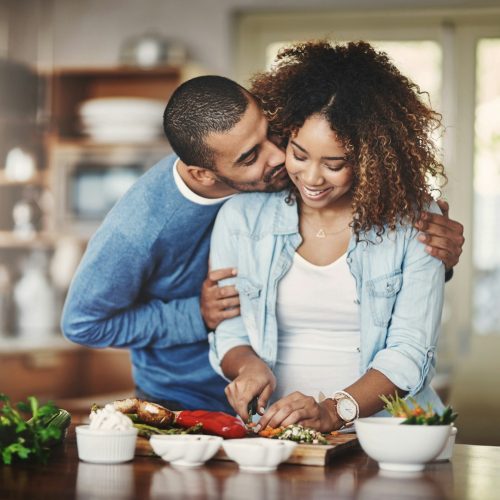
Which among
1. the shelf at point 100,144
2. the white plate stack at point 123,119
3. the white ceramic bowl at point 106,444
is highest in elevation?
the white plate stack at point 123,119

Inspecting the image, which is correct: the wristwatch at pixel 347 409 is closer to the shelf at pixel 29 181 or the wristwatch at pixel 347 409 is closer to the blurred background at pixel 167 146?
the blurred background at pixel 167 146

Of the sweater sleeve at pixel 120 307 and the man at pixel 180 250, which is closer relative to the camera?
the man at pixel 180 250

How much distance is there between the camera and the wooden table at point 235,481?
4.83 ft

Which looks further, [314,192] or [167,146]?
[167,146]

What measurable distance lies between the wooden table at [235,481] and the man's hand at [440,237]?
58 centimetres

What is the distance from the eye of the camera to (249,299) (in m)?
2.33

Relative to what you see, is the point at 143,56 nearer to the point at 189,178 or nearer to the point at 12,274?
the point at 12,274

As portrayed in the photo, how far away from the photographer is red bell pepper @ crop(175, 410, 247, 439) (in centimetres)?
181

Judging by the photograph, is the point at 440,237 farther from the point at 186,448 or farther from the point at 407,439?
the point at 186,448

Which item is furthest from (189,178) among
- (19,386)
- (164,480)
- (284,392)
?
(19,386)

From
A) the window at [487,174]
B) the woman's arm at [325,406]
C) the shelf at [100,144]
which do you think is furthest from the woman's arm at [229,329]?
the window at [487,174]

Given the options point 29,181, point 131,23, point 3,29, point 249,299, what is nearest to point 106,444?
point 249,299

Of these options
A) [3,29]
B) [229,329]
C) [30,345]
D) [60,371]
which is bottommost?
[60,371]

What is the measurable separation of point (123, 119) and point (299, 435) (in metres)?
3.41
